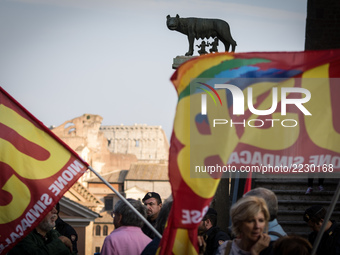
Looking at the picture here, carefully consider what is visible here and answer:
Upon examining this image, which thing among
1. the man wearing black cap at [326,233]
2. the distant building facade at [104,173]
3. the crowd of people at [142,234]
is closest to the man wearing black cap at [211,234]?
the crowd of people at [142,234]

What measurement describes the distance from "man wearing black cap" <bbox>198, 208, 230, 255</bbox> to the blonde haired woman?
143 cm

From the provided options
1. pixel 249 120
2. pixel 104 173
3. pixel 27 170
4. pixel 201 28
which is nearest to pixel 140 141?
pixel 104 173

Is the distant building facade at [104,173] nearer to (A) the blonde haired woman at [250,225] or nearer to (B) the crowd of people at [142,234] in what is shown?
(B) the crowd of people at [142,234]

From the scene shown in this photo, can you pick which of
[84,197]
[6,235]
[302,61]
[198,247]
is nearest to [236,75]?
[302,61]

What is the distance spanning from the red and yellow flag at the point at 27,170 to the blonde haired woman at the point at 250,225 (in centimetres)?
196

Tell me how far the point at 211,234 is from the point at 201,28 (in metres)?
5.21

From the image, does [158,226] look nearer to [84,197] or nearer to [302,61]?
[302,61]

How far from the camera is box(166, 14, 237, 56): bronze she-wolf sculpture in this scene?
10906mm

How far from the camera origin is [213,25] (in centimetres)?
1091

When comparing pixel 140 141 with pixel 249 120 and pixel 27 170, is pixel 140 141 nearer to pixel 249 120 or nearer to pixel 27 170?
pixel 27 170

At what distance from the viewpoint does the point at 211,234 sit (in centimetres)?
625

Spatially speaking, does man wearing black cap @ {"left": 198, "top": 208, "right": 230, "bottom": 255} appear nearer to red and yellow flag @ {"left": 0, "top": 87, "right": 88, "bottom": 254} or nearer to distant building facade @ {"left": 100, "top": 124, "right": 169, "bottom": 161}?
red and yellow flag @ {"left": 0, "top": 87, "right": 88, "bottom": 254}

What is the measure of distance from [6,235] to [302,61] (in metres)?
2.71

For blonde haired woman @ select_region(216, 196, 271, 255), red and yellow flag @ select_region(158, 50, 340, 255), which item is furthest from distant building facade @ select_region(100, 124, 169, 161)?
blonde haired woman @ select_region(216, 196, 271, 255)
